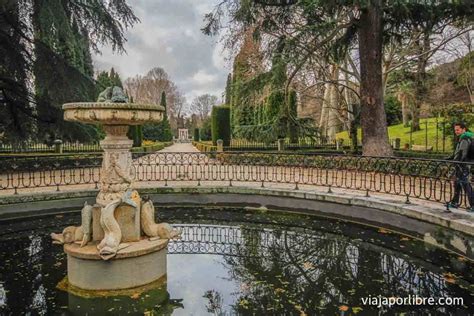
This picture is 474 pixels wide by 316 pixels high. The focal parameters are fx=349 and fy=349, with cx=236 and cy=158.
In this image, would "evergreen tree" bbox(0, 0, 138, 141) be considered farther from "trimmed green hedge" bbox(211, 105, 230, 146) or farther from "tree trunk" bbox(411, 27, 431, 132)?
"trimmed green hedge" bbox(211, 105, 230, 146)

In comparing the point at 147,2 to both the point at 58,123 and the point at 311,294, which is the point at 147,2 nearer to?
the point at 58,123

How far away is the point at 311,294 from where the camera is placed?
4.22 metres

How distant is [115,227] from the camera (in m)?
4.43

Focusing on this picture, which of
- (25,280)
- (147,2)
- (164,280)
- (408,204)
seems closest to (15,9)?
(147,2)

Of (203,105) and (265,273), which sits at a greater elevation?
(203,105)

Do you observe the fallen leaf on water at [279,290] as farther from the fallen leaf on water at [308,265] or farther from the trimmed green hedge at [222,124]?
the trimmed green hedge at [222,124]

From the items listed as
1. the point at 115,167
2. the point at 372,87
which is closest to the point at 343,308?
the point at 115,167

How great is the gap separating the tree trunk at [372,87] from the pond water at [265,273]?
253 inches

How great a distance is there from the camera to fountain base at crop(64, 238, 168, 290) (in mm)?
4254

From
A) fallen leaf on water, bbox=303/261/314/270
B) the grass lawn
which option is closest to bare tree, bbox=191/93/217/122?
the grass lawn

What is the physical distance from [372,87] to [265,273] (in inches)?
392

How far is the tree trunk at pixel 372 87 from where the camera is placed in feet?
40.6

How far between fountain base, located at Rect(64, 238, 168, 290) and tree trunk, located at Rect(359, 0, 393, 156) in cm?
1054

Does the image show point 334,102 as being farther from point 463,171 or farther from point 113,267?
point 113,267
